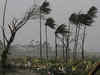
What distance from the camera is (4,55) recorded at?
784 inches

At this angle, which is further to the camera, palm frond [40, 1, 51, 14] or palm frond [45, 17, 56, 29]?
palm frond [45, 17, 56, 29]

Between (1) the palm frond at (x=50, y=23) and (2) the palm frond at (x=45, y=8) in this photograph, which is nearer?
(2) the palm frond at (x=45, y=8)

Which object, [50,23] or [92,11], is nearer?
[92,11]

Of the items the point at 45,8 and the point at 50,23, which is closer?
the point at 45,8

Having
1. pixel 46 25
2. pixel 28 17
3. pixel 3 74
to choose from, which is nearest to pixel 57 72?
pixel 3 74

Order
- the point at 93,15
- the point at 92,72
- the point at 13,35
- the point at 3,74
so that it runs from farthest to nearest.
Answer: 1. the point at 93,15
2. the point at 13,35
3. the point at 3,74
4. the point at 92,72

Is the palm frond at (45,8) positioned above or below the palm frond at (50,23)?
above

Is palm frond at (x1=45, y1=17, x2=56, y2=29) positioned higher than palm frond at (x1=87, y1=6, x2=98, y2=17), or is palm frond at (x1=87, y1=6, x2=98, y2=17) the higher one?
palm frond at (x1=87, y1=6, x2=98, y2=17)

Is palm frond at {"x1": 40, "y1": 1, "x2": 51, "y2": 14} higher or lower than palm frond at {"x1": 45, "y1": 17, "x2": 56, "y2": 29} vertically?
higher

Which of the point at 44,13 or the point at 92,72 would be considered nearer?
the point at 92,72

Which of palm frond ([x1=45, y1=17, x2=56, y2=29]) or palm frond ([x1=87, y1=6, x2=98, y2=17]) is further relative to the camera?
palm frond ([x1=45, y1=17, x2=56, y2=29])

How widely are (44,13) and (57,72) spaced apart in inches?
486

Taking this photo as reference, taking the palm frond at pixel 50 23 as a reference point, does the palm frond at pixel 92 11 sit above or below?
above

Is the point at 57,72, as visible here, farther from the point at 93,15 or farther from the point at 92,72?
the point at 93,15
